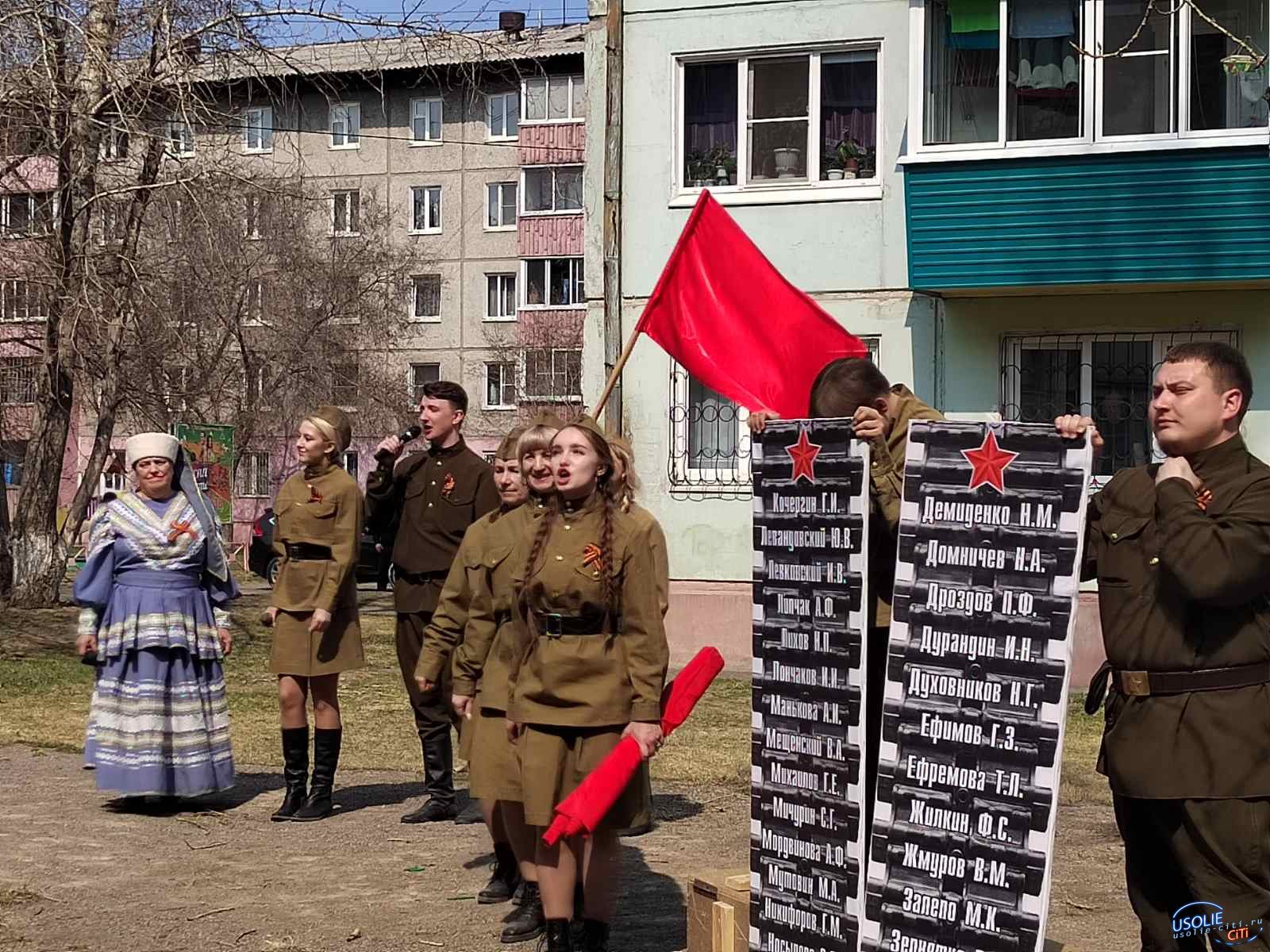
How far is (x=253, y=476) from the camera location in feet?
175

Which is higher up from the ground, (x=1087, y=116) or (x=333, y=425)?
(x=1087, y=116)

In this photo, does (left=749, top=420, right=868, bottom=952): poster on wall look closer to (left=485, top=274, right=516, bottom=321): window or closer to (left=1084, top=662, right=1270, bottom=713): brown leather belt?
(left=1084, top=662, right=1270, bottom=713): brown leather belt

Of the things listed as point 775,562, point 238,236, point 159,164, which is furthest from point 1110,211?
A: point 238,236

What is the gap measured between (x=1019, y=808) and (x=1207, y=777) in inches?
21.8

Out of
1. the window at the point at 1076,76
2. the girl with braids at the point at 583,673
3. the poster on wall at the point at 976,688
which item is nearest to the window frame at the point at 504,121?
the window at the point at 1076,76

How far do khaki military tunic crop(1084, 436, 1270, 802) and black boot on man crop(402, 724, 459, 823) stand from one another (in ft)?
16.2

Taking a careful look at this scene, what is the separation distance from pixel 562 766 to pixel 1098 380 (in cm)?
1285

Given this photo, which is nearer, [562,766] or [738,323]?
[562,766]

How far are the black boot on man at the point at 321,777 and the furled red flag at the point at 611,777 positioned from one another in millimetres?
3625

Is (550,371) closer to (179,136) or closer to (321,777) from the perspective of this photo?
(179,136)

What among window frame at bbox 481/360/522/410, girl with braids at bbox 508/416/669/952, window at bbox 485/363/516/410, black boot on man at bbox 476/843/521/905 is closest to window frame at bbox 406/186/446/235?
window frame at bbox 481/360/522/410

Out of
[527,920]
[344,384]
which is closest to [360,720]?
[527,920]

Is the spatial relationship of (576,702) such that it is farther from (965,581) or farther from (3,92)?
(3,92)

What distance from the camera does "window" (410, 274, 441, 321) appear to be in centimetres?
5747
